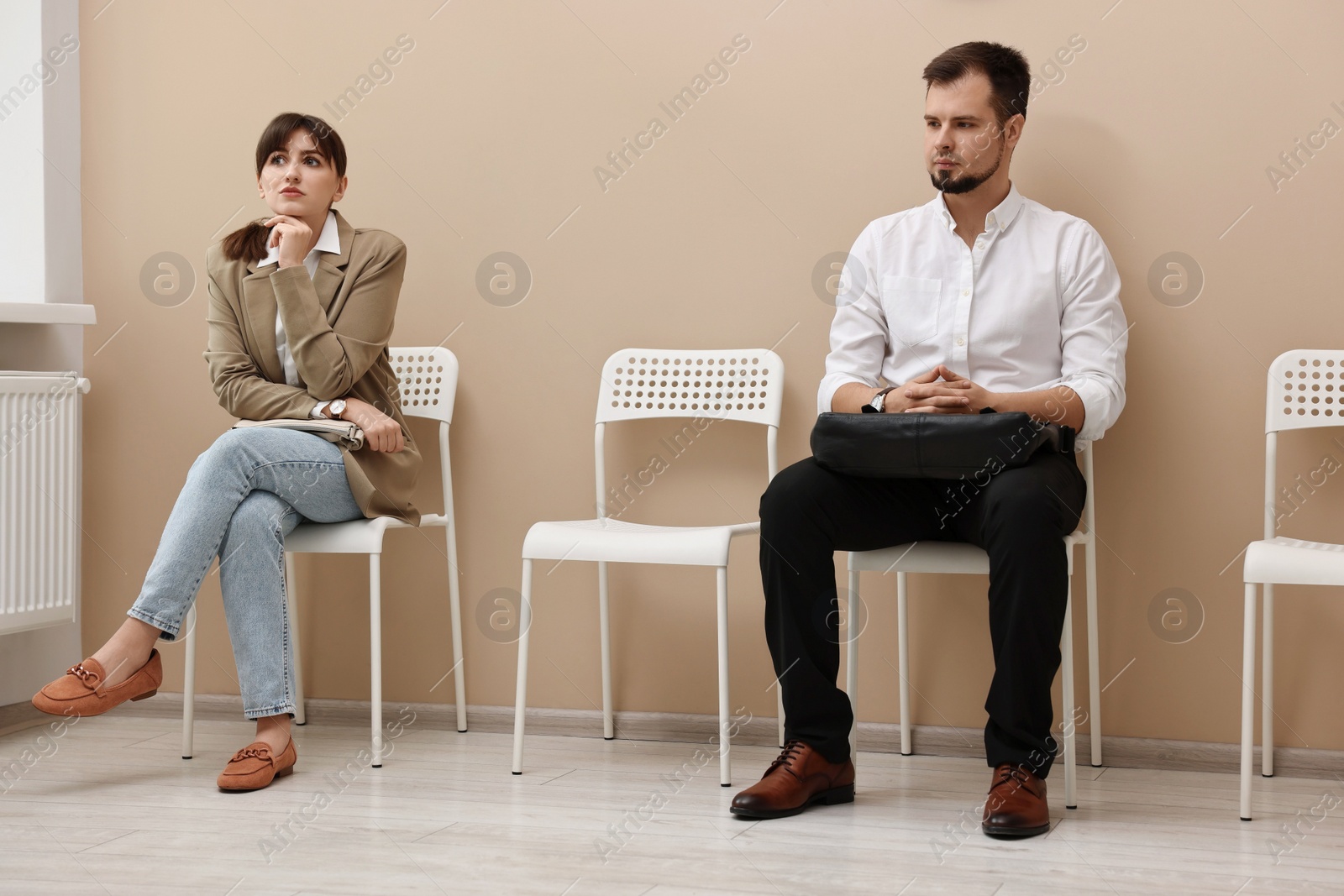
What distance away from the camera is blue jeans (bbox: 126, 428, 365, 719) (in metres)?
2.09

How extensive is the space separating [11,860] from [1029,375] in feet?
5.95

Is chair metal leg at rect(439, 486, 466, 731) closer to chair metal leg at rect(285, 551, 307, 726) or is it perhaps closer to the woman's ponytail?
chair metal leg at rect(285, 551, 307, 726)

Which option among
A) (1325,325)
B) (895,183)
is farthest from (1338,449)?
(895,183)

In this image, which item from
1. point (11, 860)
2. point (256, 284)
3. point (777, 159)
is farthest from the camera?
point (777, 159)

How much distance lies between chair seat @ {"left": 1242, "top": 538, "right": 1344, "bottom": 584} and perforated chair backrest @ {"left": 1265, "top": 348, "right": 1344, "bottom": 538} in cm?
28

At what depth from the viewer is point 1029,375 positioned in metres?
2.15

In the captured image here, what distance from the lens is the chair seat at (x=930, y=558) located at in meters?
1.98

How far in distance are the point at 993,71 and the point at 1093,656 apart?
1105mm

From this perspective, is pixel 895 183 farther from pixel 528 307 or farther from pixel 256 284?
pixel 256 284

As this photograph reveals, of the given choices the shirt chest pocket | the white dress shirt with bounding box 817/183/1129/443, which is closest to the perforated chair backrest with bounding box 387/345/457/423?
the white dress shirt with bounding box 817/183/1129/443

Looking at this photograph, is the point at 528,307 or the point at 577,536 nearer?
the point at 577,536

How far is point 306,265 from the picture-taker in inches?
94.2

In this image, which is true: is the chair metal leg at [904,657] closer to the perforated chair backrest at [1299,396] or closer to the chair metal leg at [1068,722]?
the chair metal leg at [1068,722]

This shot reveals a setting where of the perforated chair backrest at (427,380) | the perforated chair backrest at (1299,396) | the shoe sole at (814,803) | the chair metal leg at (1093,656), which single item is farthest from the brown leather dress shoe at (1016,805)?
the perforated chair backrest at (427,380)
